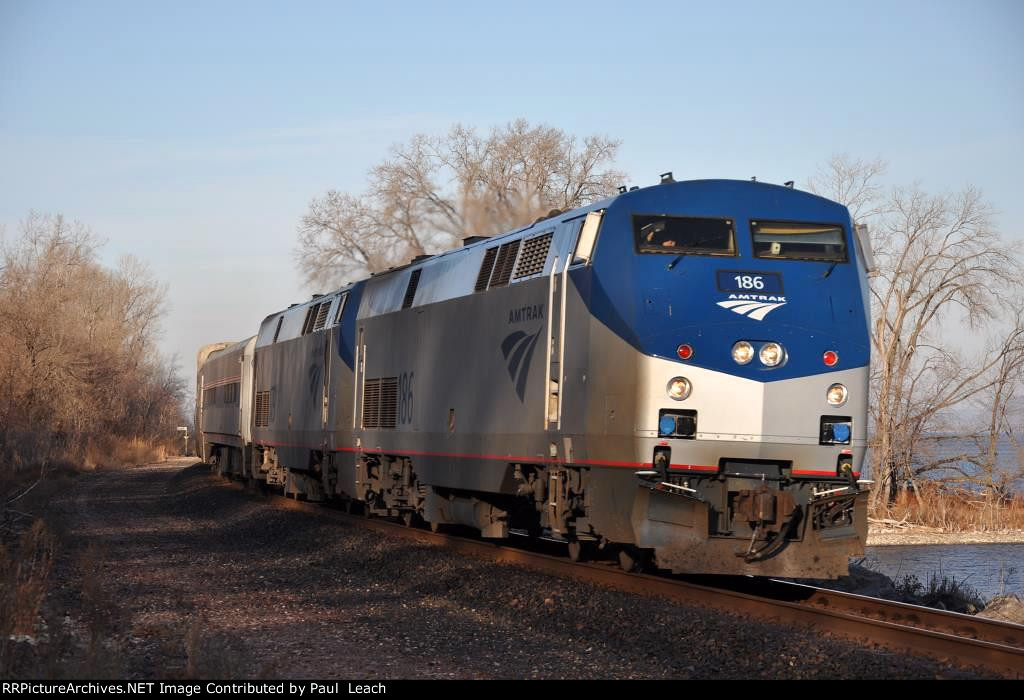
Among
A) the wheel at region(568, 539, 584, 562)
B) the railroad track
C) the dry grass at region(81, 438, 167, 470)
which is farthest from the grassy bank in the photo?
the dry grass at region(81, 438, 167, 470)

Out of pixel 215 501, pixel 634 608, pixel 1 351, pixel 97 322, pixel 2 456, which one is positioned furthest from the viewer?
pixel 97 322

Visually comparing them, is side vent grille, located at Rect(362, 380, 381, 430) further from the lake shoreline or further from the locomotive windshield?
the lake shoreline

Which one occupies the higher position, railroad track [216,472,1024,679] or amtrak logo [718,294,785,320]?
amtrak logo [718,294,785,320]

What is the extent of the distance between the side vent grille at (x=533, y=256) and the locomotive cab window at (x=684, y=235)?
1.66 m

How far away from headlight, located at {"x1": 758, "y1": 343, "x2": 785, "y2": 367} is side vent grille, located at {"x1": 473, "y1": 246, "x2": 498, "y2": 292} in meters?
4.42

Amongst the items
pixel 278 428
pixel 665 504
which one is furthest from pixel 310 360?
pixel 665 504

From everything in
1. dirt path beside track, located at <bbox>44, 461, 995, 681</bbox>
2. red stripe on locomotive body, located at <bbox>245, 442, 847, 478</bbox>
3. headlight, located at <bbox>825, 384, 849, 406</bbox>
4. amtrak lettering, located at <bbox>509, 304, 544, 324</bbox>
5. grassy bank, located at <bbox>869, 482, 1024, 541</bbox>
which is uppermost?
amtrak lettering, located at <bbox>509, 304, 544, 324</bbox>

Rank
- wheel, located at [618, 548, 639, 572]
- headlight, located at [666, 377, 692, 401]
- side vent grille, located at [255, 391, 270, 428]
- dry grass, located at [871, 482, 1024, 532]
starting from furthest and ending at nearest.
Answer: dry grass, located at [871, 482, 1024, 532] → side vent grille, located at [255, 391, 270, 428] → wheel, located at [618, 548, 639, 572] → headlight, located at [666, 377, 692, 401]

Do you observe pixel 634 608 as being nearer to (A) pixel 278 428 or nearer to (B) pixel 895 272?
(A) pixel 278 428

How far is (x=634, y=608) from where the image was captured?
33.9 feet

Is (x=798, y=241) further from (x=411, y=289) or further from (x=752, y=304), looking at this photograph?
(x=411, y=289)

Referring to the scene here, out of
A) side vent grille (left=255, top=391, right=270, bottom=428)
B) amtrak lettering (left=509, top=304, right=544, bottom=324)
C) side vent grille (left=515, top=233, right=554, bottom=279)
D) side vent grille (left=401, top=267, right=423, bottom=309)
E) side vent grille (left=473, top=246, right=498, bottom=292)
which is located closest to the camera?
amtrak lettering (left=509, top=304, right=544, bottom=324)

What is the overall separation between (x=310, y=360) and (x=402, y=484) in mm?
5799

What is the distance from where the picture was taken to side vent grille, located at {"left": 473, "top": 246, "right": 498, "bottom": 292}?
14.2 metres
